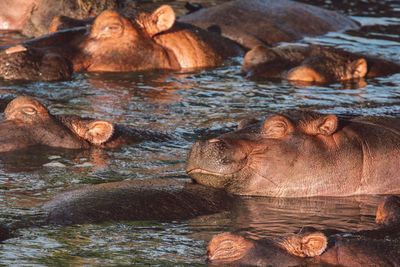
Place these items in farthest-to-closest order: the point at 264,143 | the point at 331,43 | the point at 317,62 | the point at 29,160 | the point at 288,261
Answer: the point at 331,43
the point at 317,62
the point at 29,160
the point at 264,143
the point at 288,261

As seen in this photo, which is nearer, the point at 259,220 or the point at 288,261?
the point at 288,261

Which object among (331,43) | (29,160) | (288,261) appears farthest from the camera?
(331,43)

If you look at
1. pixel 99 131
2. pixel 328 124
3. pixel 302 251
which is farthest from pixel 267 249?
pixel 99 131

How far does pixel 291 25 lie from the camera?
12.1 meters

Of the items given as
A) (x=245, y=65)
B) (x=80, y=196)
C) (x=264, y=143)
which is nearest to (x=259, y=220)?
(x=264, y=143)

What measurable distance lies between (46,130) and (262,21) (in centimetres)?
607

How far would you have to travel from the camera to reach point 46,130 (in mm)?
6324

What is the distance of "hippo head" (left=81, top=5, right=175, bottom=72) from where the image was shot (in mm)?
9523

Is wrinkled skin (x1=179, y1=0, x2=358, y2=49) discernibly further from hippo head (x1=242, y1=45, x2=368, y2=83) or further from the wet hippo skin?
the wet hippo skin

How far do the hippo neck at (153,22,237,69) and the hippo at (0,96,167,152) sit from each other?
3509 mm

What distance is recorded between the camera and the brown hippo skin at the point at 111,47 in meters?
9.18

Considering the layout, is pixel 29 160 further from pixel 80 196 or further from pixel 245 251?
pixel 245 251

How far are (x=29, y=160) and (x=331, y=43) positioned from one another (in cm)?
673

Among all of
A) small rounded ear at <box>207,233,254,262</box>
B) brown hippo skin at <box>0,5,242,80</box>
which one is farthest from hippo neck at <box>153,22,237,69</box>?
small rounded ear at <box>207,233,254,262</box>
